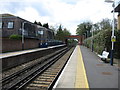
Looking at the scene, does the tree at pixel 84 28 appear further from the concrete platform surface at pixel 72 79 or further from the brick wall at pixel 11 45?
the concrete platform surface at pixel 72 79

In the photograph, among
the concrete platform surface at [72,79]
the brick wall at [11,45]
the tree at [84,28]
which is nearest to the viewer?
the concrete platform surface at [72,79]

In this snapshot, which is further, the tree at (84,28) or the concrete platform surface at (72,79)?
the tree at (84,28)

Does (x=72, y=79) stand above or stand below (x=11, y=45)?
below

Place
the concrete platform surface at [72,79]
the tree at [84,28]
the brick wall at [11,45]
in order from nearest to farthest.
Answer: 1. the concrete platform surface at [72,79]
2. the brick wall at [11,45]
3. the tree at [84,28]

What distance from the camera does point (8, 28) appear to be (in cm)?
3516

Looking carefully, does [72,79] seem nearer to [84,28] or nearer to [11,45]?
[11,45]

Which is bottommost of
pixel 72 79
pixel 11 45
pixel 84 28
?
pixel 72 79

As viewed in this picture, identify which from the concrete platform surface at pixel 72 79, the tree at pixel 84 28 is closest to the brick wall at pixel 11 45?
the concrete platform surface at pixel 72 79

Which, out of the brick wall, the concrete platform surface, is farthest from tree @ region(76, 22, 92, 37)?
the concrete platform surface

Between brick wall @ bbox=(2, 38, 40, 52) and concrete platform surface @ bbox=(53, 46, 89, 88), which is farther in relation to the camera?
brick wall @ bbox=(2, 38, 40, 52)

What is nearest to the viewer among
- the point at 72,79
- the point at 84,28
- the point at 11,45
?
the point at 72,79

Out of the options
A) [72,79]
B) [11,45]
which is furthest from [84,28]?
[72,79]

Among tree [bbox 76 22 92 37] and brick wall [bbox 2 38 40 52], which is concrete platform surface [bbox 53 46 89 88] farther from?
tree [bbox 76 22 92 37]

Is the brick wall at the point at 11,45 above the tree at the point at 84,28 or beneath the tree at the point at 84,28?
beneath
